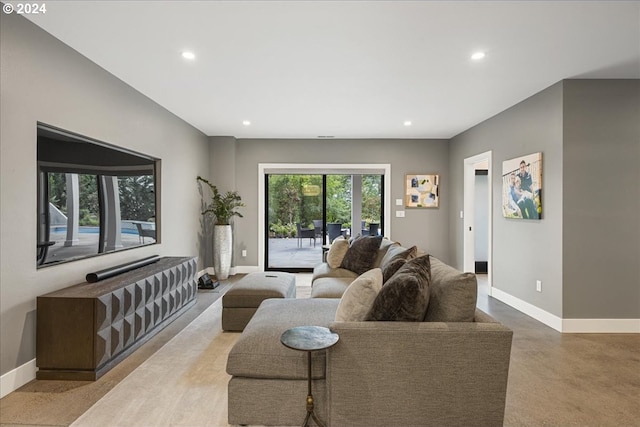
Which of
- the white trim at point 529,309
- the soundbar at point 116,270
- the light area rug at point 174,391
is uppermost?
the soundbar at point 116,270

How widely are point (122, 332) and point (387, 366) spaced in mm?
2169

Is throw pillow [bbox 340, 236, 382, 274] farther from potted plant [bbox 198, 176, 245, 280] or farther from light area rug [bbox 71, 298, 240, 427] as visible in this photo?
potted plant [bbox 198, 176, 245, 280]

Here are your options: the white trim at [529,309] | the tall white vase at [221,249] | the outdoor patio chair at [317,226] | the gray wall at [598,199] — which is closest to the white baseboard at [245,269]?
the tall white vase at [221,249]

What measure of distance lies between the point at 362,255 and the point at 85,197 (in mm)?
2835

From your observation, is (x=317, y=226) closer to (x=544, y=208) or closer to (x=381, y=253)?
(x=381, y=253)

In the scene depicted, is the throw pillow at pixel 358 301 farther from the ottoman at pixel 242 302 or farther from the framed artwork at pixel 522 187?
the framed artwork at pixel 522 187

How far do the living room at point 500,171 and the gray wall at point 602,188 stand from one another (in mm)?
10

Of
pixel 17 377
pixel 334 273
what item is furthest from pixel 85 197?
pixel 334 273

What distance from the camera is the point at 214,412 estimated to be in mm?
2084

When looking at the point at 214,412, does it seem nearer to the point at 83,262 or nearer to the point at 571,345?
the point at 83,262

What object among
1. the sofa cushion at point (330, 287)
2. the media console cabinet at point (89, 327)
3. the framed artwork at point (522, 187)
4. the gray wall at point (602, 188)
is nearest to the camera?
the media console cabinet at point (89, 327)

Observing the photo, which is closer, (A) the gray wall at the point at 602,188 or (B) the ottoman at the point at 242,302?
(B) the ottoman at the point at 242,302

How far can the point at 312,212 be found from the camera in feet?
→ 22.7

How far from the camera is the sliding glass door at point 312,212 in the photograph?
684cm
